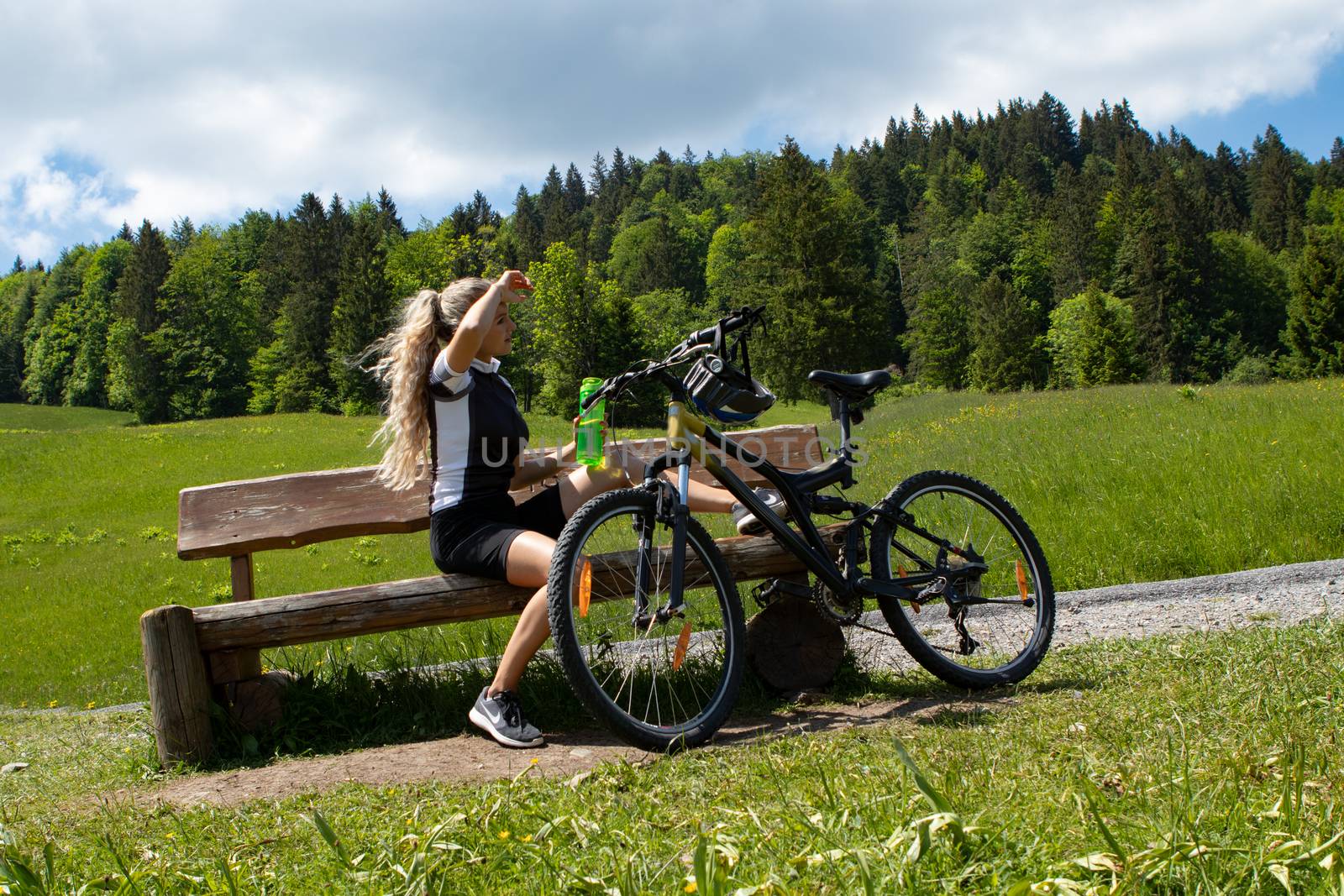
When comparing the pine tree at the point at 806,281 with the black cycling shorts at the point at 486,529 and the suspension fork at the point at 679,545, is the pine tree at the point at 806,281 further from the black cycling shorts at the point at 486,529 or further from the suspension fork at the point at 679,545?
the suspension fork at the point at 679,545

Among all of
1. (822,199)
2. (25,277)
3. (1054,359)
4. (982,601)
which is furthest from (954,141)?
(982,601)

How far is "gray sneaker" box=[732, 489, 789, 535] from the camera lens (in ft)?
14.6

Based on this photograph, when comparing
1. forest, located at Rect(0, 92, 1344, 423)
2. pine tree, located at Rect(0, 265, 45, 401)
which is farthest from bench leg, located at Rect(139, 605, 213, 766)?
pine tree, located at Rect(0, 265, 45, 401)

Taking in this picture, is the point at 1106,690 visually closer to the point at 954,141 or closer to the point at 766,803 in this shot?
the point at 766,803

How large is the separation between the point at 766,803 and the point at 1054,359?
8568cm

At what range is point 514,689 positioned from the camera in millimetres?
4078

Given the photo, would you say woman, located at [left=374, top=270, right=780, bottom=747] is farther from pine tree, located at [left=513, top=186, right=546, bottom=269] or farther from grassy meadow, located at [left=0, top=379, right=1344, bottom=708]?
pine tree, located at [left=513, top=186, right=546, bottom=269]

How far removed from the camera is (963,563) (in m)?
4.66

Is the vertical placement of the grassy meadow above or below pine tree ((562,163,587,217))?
below

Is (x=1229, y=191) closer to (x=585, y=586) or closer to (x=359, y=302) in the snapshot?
(x=359, y=302)

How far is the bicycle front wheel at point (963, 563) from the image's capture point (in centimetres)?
442

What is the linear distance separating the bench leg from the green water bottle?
1751mm

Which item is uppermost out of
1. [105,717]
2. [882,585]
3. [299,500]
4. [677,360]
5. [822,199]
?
[822,199]

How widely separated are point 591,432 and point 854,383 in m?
1.19
